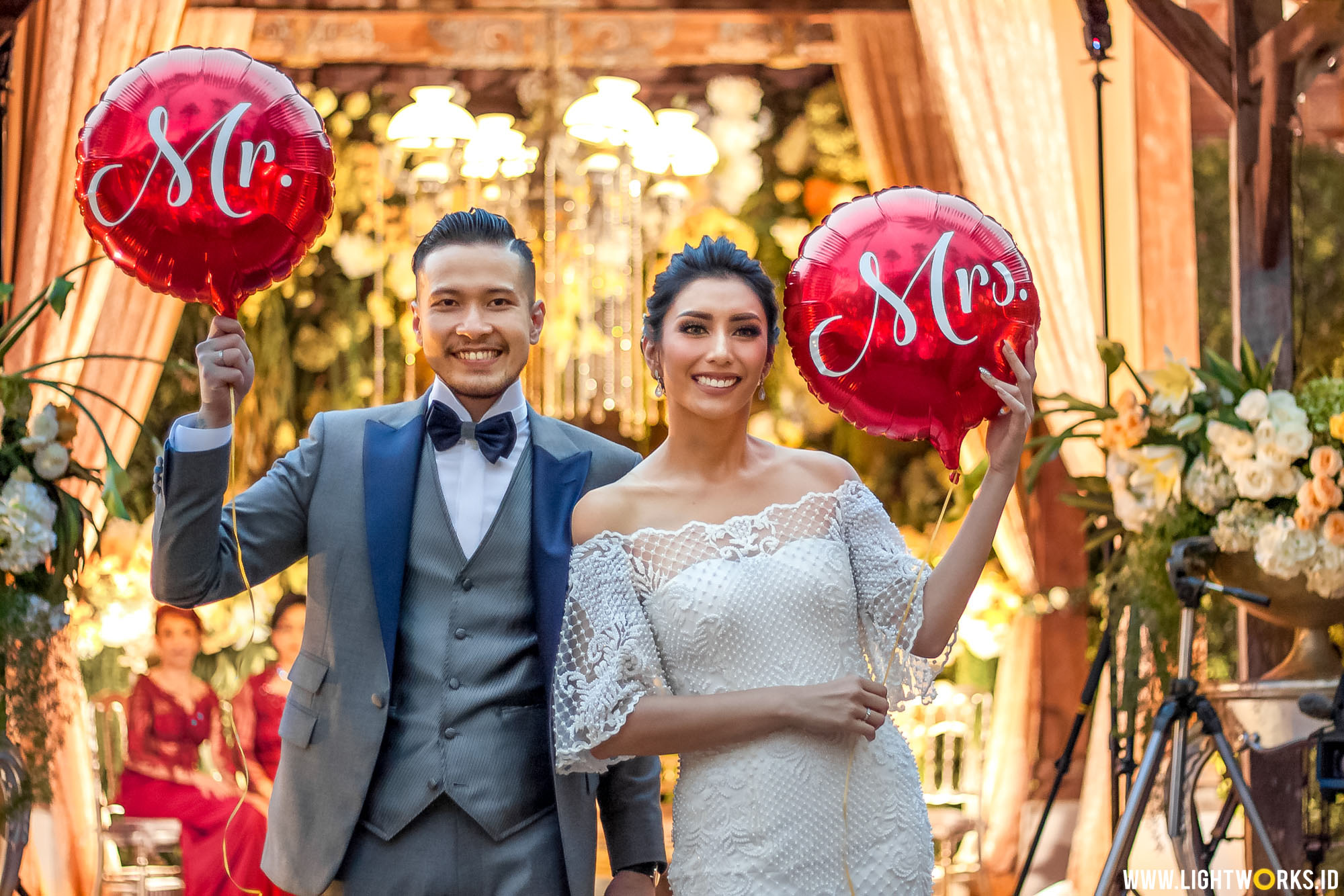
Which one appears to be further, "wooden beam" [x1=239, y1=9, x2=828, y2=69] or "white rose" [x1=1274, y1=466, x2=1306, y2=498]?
"wooden beam" [x1=239, y1=9, x2=828, y2=69]

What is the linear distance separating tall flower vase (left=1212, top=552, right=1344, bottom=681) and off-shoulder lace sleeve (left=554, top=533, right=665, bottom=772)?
1621 mm

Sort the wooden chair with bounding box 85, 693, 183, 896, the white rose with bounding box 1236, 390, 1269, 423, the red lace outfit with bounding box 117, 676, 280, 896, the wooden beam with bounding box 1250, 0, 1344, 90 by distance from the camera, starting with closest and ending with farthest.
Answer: the white rose with bounding box 1236, 390, 1269, 423
the wooden beam with bounding box 1250, 0, 1344, 90
the red lace outfit with bounding box 117, 676, 280, 896
the wooden chair with bounding box 85, 693, 183, 896

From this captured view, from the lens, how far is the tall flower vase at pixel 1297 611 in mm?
2711

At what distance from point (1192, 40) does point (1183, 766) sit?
217 cm

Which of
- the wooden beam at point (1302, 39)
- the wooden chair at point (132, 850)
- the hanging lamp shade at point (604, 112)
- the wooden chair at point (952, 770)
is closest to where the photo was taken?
the wooden beam at point (1302, 39)

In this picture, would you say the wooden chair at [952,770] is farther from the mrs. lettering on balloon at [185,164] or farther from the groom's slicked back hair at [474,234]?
the mrs. lettering on balloon at [185,164]

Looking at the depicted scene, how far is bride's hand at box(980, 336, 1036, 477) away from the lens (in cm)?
158

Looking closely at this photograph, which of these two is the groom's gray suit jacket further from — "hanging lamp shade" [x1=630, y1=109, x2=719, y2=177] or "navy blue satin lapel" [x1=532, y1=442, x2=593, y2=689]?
"hanging lamp shade" [x1=630, y1=109, x2=719, y2=177]

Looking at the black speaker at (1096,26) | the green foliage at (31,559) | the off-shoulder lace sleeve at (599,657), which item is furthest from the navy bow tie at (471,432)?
the black speaker at (1096,26)

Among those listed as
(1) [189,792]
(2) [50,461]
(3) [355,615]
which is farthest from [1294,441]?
(1) [189,792]

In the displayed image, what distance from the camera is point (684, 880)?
1.63 metres

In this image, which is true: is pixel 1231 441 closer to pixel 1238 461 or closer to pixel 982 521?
pixel 1238 461

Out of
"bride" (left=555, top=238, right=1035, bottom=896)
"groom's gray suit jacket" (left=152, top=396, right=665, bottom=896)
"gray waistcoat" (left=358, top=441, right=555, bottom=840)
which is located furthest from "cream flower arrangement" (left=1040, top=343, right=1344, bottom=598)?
"gray waistcoat" (left=358, top=441, right=555, bottom=840)

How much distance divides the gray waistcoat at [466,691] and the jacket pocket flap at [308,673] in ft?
0.31
